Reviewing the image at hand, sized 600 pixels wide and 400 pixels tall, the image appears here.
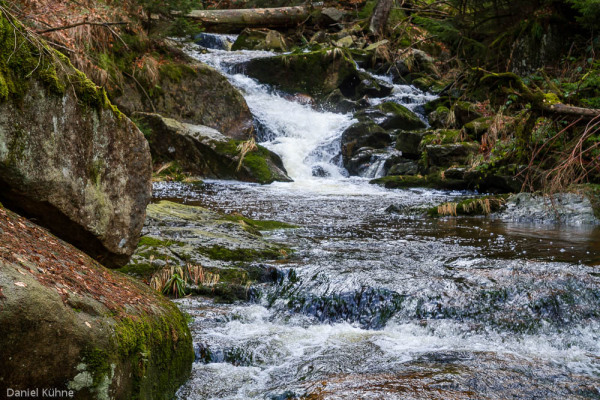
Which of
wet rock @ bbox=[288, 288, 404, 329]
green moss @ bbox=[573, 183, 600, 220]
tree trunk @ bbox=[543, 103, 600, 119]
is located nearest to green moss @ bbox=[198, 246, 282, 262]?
wet rock @ bbox=[288, 288, 404, 329]

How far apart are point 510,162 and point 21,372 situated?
1057cm

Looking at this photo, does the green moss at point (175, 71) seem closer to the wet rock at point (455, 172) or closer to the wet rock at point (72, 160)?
the wet rock at point (455, 172)

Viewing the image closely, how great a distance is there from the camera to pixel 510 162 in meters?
10.6

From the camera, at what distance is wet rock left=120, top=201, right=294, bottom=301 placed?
17.1 ft

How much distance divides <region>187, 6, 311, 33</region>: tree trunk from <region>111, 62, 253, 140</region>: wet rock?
298 inches

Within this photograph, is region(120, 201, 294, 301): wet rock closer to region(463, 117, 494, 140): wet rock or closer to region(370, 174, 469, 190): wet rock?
region(370, 174, 469, 190): wet rock

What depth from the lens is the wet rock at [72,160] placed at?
8.92 ft

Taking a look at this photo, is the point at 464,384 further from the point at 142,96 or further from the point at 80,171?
the point at 142,96

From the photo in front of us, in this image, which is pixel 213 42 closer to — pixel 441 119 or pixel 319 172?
pixel 319 172

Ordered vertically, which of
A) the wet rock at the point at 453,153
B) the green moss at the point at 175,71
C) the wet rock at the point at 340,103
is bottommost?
the wet rock at the point at 453,153

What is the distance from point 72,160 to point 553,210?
8.31m

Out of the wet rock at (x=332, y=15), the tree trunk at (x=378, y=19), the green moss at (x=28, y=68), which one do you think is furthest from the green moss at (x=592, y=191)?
the wet rock at (x=332, y=15)

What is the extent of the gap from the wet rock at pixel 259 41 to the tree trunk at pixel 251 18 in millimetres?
959

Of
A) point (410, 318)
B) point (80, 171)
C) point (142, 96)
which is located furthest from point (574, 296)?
point (142, 96)
